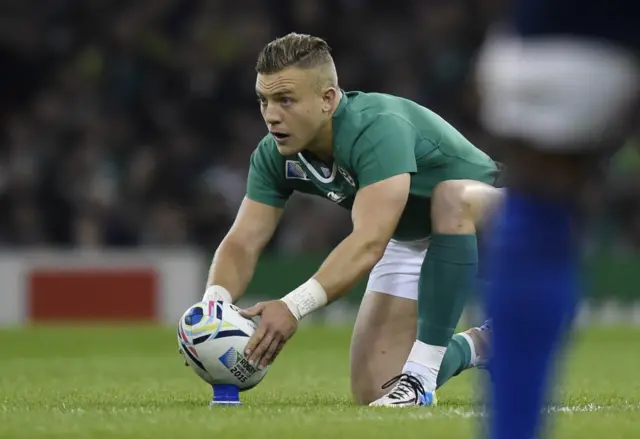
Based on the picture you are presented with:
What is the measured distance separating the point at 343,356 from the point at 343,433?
6384mm

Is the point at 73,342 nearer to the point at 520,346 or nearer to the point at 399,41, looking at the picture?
the point at 399,41

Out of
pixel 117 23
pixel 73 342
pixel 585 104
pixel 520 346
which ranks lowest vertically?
pixel 73 342

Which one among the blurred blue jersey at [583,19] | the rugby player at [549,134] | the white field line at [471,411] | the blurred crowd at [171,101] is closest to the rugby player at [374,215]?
the white field line at [471,411]

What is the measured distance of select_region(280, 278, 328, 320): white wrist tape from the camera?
457cm

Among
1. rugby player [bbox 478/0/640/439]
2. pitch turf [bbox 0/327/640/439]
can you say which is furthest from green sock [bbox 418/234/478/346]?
rugby player [bbox 478/0/640/439]

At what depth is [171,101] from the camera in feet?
54.6

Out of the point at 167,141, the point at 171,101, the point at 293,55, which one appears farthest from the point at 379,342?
the point at 171,101

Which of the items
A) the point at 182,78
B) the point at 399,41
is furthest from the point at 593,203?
the point at 182,78

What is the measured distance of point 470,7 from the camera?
1802cm

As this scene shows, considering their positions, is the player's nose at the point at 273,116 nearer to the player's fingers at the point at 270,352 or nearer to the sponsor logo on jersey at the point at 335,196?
the sponsor logo on jersey at the point at 335,196

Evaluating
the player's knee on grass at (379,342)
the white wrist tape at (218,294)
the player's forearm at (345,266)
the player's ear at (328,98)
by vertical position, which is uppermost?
the player's ear at (328,98)

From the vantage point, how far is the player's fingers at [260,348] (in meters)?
4.57

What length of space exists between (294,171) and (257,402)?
891mm

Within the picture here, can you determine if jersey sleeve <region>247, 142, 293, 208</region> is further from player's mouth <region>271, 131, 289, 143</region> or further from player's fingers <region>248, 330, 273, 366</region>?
player's fingers <region>248, 330, 273, 366</region>
